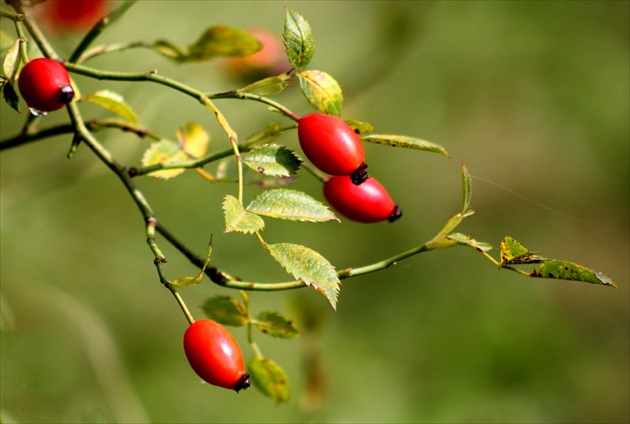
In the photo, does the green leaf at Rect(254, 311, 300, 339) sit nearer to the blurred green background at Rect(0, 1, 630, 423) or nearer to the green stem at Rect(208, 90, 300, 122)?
the green stem at Rect(208, 90, 300, 122)

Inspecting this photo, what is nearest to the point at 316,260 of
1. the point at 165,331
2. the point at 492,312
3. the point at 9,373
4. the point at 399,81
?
the point at 9,373

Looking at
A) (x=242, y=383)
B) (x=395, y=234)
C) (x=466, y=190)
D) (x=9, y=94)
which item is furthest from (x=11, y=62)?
(x=395, y=234)

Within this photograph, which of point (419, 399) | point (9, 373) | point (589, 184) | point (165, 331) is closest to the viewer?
point (9, 373)

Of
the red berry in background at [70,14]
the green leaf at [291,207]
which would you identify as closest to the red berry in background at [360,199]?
the green leaf at [291,207]

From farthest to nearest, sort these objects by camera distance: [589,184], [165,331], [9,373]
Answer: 1. [589,184]
2. [165,331]
3. [9,373]

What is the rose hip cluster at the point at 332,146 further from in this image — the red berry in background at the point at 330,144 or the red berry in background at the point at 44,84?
the red berry in background at the point at 44,84

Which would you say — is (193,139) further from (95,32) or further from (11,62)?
(11,62)

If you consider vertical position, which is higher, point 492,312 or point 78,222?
point 78,222

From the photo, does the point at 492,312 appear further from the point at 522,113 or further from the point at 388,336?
the point at 522,113
